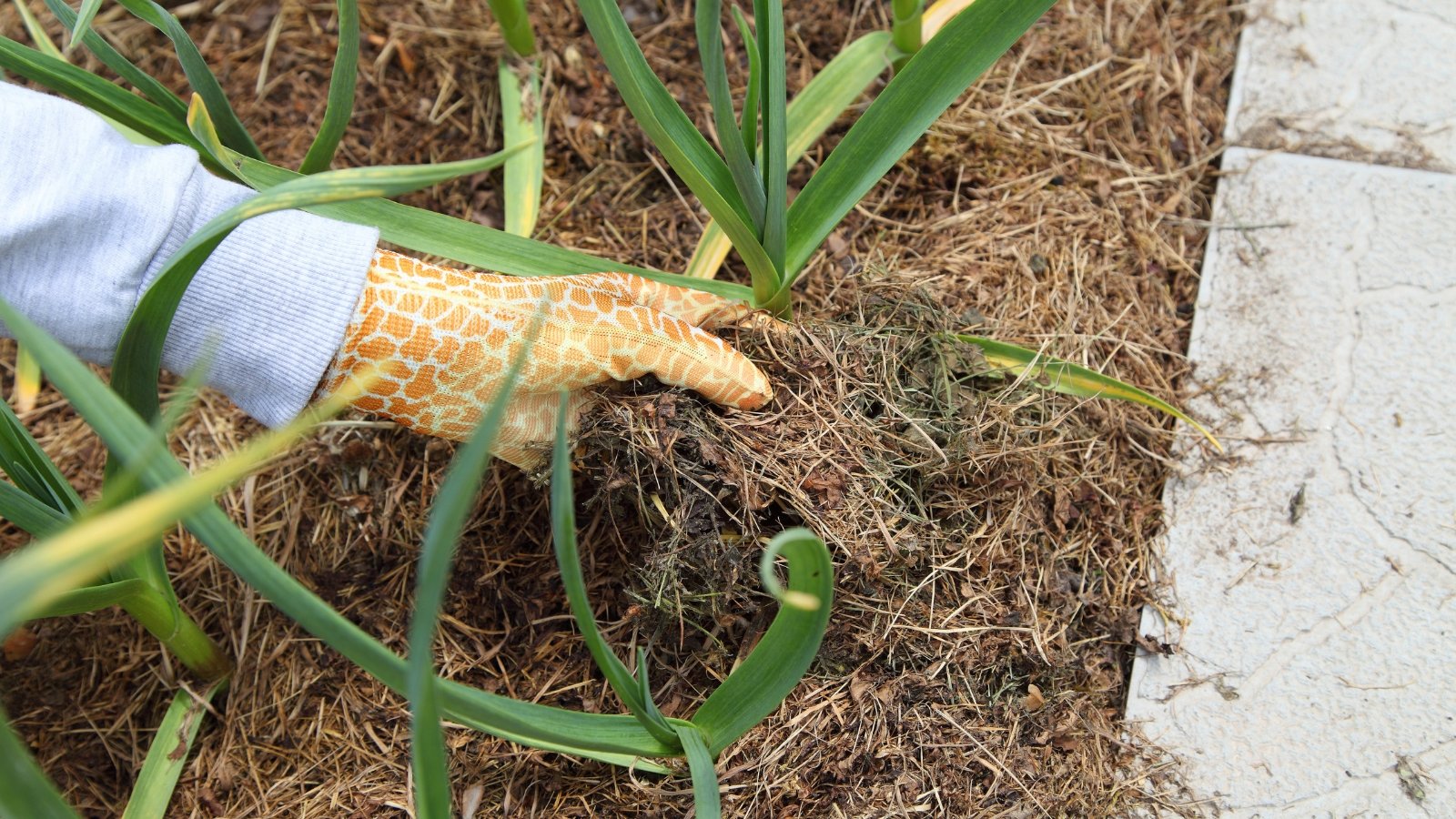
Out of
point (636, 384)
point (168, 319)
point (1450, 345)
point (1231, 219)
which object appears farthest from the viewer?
point (1231, 219)

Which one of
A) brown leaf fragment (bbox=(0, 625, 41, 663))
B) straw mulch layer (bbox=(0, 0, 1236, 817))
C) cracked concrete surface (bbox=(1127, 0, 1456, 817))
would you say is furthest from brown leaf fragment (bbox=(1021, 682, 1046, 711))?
brown leaf fragment (bbox=(0, 625, 41, 663))

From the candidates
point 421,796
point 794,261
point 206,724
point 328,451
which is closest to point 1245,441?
point 794,261

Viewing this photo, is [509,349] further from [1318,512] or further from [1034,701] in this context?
[1318,512]

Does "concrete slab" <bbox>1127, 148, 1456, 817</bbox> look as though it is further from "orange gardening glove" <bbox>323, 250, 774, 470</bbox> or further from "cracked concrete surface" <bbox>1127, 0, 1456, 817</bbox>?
"orange gardening glove" <bbox>323, 250, 774, 470</bbox>

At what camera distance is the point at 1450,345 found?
1.25 meters

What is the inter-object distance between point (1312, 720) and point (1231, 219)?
0.68m

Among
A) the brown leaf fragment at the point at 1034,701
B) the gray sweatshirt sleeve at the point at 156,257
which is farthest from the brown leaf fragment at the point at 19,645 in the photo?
the brown leaf fragment at the point at 1034,701

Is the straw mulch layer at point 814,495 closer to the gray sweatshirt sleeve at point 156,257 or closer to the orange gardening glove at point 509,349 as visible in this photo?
the orange gardening glove at point 509,349

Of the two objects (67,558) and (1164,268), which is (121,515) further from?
(1164,268)

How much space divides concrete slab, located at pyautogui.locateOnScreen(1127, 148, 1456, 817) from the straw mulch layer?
0.21 ft

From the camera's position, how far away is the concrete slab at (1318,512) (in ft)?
3.65

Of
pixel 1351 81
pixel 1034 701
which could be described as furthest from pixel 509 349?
pixel 1351 81

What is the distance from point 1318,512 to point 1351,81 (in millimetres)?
662

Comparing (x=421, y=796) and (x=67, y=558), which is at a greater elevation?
(x=67, y=558)
